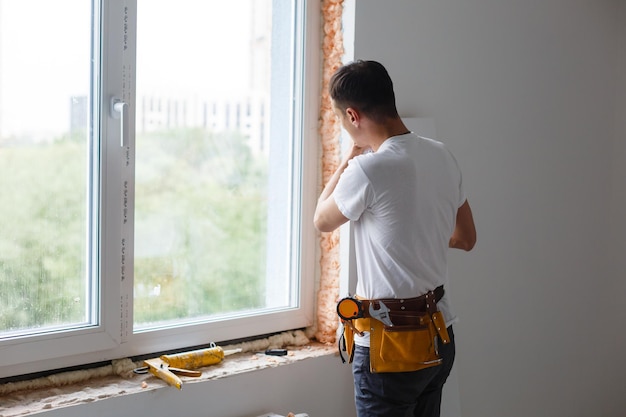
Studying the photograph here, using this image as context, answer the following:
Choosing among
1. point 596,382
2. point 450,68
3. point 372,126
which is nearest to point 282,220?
point 372,126

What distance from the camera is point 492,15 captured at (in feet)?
10.3

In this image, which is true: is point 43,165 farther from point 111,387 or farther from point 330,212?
point 330,212

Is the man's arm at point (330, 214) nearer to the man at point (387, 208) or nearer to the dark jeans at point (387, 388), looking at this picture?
the man at point (387, 208)

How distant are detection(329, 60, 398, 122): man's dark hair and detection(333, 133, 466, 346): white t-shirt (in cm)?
9

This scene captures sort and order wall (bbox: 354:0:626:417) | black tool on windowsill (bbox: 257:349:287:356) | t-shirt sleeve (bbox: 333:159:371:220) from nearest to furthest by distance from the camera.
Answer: t-shirt sleeve (bbox: 333:159:371:220)
black tool on windowsill (bbox: 257:349:287:356)
wall (bbox: 354:0:626:417)

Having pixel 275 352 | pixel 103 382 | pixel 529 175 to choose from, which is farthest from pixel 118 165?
pixel 529 175

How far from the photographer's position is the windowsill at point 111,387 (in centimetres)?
194

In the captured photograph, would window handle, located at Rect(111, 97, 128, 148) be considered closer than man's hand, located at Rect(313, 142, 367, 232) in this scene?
No

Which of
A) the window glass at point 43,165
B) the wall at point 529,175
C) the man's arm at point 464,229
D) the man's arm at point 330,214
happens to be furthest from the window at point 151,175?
the man's arm at point 464,229

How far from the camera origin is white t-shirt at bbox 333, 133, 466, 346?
1894mm

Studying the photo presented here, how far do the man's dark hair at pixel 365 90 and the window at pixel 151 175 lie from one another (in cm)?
67

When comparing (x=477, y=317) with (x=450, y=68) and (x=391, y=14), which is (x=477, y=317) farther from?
(x=391, y=14)

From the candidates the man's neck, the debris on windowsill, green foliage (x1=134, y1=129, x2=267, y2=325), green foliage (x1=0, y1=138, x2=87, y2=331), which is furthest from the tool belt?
green foliage (x1=0, y1=138, x2=87, y2=331)

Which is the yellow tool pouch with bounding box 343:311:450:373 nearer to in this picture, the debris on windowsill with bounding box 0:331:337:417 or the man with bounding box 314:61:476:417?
the man with bounding box 314:61:476:417
